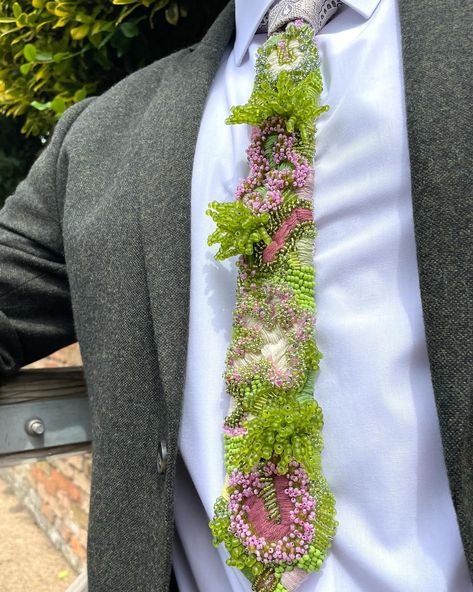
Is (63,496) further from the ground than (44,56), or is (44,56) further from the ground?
(44,56)

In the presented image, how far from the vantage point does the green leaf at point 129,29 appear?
1.63 metres

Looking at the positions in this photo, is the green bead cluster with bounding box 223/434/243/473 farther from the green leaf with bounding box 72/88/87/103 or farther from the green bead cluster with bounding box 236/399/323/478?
the green leaf with bounding box 72/88/87/103

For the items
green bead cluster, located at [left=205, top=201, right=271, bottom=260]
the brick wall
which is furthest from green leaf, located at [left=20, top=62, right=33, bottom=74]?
the brick wall

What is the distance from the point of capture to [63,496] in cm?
370

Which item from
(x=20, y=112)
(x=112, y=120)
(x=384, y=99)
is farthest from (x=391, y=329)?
(x=20, y=112)

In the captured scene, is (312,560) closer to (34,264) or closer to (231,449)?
(231,449)

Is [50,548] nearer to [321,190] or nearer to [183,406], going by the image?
[183,406]

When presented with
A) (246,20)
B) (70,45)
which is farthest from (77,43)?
(246,20)

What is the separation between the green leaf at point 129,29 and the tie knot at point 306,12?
0.60m

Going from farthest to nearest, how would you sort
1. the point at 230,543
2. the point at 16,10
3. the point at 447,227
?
the point at 16,10 < the point at 230,543 < the point at 447,227

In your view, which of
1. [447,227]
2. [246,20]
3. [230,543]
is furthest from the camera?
[246,20]

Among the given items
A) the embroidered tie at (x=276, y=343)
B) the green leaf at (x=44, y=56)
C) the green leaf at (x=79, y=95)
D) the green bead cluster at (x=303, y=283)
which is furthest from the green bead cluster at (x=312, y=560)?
the green leaf at (x=44, y=56)

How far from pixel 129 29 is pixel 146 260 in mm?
825

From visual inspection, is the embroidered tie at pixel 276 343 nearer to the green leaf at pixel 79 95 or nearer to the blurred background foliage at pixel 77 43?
the blurred background foliage at pixel 77 43
